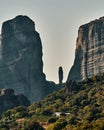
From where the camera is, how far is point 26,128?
199m

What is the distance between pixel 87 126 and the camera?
6427 inches

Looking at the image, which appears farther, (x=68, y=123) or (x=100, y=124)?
(x=68, y=123)

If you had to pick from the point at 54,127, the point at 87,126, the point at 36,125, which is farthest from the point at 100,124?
the point at 36,125

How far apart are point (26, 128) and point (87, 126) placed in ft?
132

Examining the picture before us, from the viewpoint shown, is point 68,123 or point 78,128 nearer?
point 78,128

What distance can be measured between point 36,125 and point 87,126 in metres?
39.2

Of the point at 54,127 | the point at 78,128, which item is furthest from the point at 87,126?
the point at 54,127

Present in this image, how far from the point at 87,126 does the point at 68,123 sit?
28274mm

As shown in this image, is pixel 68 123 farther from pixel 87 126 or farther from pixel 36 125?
pixel 87 126

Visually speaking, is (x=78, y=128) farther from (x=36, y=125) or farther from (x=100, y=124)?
(x=36, y=125)

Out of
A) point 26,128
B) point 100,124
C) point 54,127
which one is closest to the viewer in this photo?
point 100,124

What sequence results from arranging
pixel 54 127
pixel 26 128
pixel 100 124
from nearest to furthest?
1. pixel 100 124
2. pixel 54 127
3. pixel 26 128

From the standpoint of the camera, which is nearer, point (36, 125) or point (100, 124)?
point (100, 124)

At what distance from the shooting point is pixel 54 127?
182125mm
